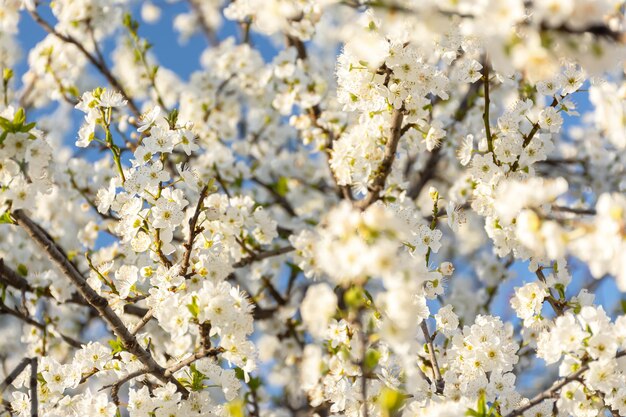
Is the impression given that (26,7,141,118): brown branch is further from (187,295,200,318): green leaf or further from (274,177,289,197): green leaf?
(187,295,200,318): green leaf

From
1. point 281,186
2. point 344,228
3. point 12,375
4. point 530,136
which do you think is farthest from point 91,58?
point 344,228

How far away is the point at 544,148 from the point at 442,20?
5.33 ft

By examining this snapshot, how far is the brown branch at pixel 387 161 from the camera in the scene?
3234mm

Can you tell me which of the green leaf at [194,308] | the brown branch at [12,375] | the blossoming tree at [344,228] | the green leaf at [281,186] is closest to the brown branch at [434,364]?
the blossoming tree at [344,228]

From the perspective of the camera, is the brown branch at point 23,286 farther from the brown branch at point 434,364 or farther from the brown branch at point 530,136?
the brown branch at point 530,136

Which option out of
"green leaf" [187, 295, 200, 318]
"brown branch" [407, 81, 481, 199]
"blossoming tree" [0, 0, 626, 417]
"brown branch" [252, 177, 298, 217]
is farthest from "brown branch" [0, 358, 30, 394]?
"brown branch" [407, 81, 481, 199]

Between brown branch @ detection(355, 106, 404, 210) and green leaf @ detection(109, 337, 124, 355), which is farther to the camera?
brown branch @ detection(355, 106, 404, 210)

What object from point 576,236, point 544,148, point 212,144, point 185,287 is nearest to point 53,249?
point 185,287

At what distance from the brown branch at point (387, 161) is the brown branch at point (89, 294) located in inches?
60.1

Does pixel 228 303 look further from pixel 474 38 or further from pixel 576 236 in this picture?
pixel 474 38

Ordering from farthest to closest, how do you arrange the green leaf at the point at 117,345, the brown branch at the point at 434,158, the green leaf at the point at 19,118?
Answer: the brown branch at the point at 434,158
the green leaf at the point at 117,345
the green leaf at the point at 19,118

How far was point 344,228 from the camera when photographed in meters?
1.74

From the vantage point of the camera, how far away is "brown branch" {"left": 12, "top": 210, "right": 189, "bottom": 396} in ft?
7.76

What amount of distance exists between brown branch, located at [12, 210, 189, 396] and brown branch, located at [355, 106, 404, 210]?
5.01 ft
